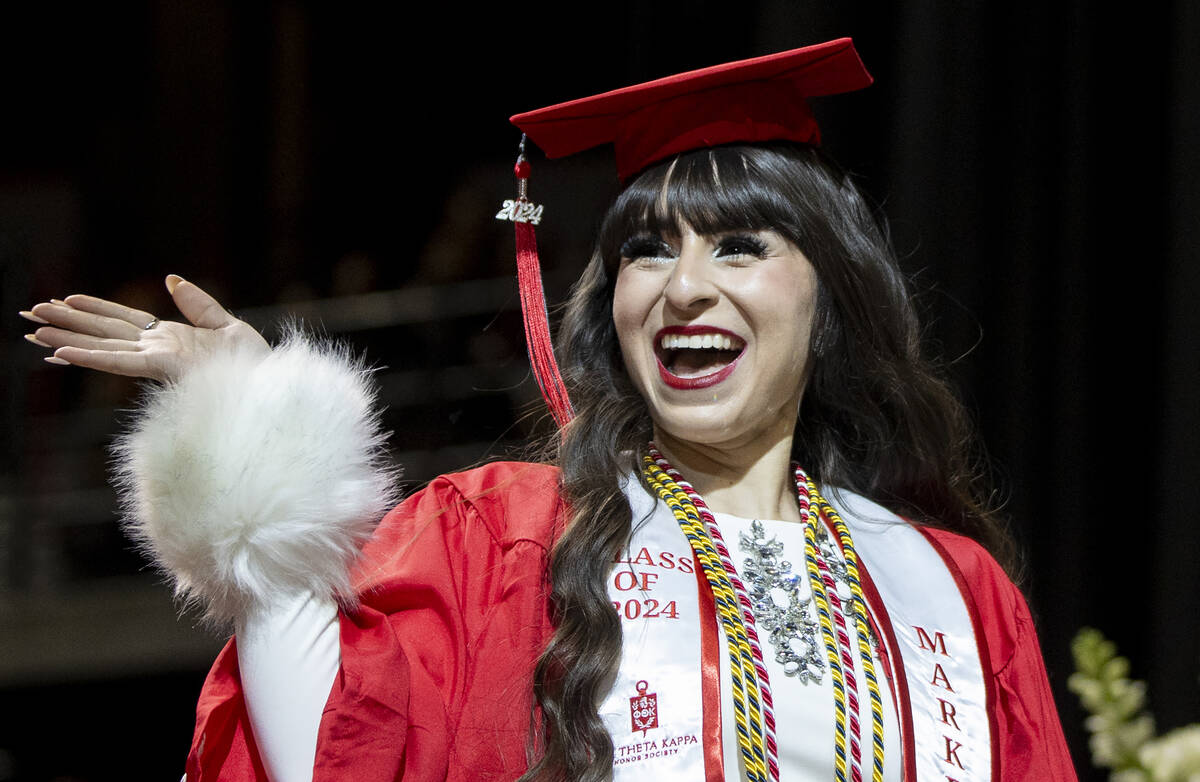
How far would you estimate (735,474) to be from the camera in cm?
180

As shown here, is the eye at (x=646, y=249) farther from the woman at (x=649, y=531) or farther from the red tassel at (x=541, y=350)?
the red tassel at (x=541, y=350)

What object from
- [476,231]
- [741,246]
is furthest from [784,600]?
[476,231]

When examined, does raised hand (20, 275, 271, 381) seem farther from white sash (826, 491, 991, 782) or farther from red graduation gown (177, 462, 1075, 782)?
white sash (826, 491, 991, 782)

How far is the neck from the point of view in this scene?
1788mm

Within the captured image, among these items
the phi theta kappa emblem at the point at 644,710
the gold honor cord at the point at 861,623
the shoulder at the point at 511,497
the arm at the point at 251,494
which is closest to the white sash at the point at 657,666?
the phi theta kappa emblem at the point at 644,710

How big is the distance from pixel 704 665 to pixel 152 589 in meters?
2.65

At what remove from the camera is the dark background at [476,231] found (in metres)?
2.29

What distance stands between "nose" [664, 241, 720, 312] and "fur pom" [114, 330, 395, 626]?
43 cm

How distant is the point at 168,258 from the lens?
4.18 meters

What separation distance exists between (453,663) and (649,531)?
298 millimetres

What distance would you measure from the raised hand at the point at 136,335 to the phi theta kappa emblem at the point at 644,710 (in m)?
0.58

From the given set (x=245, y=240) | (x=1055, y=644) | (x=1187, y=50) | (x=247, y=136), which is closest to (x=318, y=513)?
(x=1055, y=644)

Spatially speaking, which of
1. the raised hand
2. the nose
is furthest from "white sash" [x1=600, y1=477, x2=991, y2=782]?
the raised hand

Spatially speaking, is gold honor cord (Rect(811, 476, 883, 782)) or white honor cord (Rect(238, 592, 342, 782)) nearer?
white honor cord (Rect(238, 592, 342, 782))
